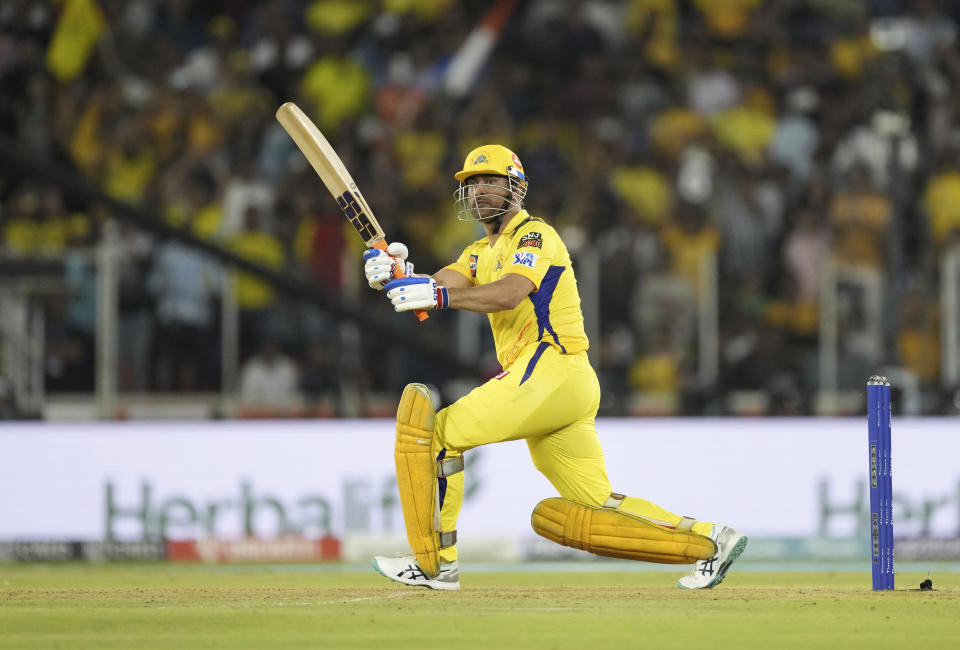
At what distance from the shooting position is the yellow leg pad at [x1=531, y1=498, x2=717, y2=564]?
848cm

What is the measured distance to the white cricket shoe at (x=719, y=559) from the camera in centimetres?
847

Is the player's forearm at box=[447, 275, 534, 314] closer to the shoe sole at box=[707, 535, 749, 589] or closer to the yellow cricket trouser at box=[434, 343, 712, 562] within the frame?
the yellow cricket trouser at box=[434, 343, 712, 562]

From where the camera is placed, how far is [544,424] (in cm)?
827

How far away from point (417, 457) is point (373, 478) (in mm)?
4789

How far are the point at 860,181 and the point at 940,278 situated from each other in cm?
165

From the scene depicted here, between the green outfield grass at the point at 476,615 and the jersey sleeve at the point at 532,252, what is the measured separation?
168 cm

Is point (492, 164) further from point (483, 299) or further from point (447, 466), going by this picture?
point (447, 466)

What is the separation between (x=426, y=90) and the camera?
16.9 metres

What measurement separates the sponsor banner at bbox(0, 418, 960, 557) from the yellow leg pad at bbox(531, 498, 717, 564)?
446cm

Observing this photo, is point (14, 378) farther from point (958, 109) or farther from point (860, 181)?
point (958, 109)

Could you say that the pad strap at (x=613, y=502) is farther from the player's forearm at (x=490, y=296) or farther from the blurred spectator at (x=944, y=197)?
the blurred spectator at (x=944, y=197)

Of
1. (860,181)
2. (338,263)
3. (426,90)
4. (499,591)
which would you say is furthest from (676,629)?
(426,90)

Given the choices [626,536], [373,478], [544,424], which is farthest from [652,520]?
[373,478]

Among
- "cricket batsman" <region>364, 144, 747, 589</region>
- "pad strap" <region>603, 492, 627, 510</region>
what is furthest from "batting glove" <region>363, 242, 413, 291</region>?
"pad strap" <region>603, 492, 627, 510</region>
